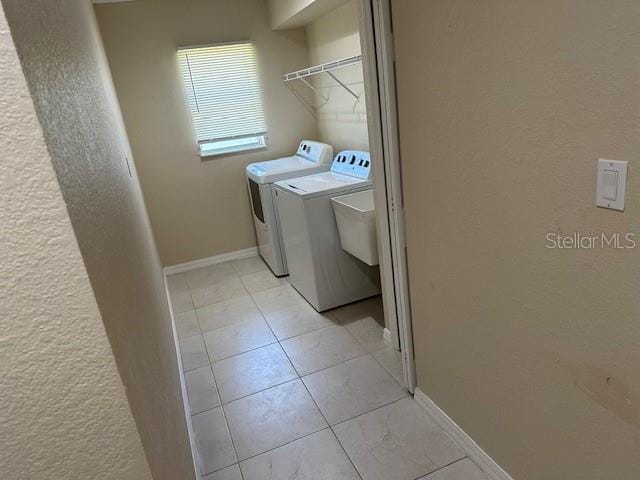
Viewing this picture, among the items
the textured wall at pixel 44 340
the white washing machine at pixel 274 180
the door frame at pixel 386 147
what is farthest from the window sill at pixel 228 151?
the textured wall at pixel 44 340

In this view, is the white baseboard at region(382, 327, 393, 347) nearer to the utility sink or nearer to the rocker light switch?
the utility sink

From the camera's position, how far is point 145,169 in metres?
3.69

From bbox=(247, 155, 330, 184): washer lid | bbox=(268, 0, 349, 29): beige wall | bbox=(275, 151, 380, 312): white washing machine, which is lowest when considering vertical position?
bbox=(275, 151, 380, 312): white washing machine

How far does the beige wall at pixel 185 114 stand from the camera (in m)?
3.42

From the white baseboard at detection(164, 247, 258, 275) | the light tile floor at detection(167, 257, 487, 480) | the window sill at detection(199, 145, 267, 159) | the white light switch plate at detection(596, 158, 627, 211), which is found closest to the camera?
the white light switch plate at detection(596, 158, 627, 211)

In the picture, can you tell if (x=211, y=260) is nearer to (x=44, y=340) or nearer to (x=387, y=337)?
(x=387, y=337)

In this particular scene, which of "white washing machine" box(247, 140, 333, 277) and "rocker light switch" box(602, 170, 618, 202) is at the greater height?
"rocker light switch" box(602, 170, 618, 202)

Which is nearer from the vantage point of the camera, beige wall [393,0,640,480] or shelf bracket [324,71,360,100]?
beige wall [393,0,640,480]

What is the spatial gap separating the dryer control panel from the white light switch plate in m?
1.98

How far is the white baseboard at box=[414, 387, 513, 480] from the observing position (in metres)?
1.63

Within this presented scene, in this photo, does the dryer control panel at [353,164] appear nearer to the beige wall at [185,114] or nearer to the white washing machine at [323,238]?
the white washing machine at [323,238]

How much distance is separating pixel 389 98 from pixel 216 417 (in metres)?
1.69

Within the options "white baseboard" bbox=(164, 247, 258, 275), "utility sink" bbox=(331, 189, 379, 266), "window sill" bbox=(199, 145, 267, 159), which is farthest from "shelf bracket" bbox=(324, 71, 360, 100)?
"white baseboard" bbox=(164, 247, 258, 275)

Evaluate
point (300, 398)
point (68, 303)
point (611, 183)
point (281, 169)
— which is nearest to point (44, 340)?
point (68, 303)
